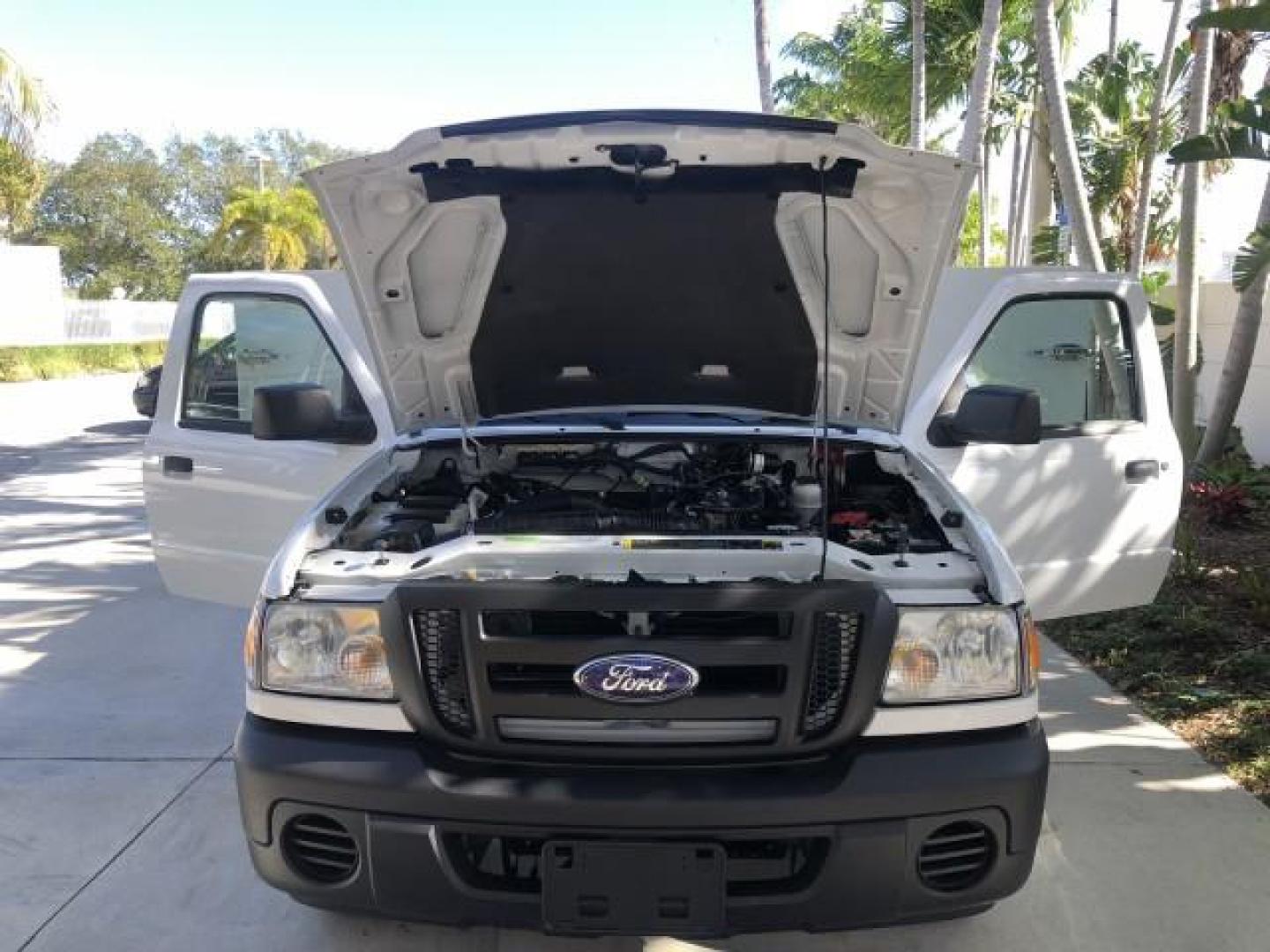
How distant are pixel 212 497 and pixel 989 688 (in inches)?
125

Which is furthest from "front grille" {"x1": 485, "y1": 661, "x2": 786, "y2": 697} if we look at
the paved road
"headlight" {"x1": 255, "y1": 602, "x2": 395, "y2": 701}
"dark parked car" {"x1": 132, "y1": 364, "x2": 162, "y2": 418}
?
"dark parked car" {"x1": 132, "y1": 364, "x2": 162, "y2": 418}

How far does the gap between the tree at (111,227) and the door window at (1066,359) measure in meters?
57.4

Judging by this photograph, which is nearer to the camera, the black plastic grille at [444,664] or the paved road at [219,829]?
the black plastic grille at [444,664]

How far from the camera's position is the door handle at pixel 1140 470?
164 inches

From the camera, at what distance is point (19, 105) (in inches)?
711

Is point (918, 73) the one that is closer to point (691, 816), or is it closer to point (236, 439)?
point (236, 439)

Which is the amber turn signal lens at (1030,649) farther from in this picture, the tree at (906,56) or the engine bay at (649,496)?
the tree at (906,56)

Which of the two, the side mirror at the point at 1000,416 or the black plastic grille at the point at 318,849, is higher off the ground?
the side mirror at the point at 1000,416

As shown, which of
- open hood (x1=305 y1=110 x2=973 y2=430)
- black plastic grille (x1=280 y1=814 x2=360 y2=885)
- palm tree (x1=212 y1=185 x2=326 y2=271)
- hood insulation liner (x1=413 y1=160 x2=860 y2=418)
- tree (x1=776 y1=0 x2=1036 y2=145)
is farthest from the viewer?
palm tree (x1=212 y1=185 x2=326 y2=271)

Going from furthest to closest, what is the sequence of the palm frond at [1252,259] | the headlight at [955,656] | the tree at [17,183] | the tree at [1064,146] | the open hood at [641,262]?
the tree at [17,183]
the tree at [1064,146]
the palm frond at [1252,259]
the open hood at [641,262]
the headlight at [955,656]

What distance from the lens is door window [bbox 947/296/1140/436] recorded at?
14.5ft

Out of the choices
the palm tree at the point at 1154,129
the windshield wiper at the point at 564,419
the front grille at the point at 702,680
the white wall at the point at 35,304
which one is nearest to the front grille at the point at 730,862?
the front grille at the point at 702,680

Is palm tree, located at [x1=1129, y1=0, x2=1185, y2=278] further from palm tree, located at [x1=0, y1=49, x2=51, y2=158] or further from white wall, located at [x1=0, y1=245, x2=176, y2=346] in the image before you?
white wall, located at [x1=0, y1=245, x2=176, y2=346]

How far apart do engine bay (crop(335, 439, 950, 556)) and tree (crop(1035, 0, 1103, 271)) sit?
5123 millimetres
